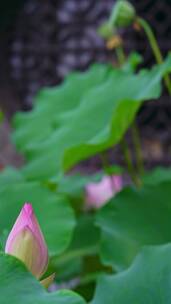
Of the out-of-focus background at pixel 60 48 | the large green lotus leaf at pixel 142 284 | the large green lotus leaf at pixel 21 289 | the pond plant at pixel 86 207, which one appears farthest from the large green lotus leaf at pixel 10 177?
the out-of-focus background at pixel 60 48

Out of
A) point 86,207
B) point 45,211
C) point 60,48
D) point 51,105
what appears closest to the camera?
point 45,211

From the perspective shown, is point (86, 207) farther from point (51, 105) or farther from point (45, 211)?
point (45, 211)

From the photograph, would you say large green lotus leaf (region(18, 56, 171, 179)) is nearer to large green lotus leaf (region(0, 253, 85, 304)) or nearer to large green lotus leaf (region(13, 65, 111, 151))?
large green lotus leaf (region(13, 65, 111, 151))

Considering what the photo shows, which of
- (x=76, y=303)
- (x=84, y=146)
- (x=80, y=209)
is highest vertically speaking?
(x=76, y=303)

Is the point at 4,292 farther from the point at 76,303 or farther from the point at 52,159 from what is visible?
the point at 52,159

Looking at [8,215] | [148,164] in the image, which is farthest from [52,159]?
[148,164]

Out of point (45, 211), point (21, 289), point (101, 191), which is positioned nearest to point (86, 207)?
point (101, 191)

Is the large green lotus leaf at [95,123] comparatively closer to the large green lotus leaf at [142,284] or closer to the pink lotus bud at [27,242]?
the large green lotus leaf at [142,284]
